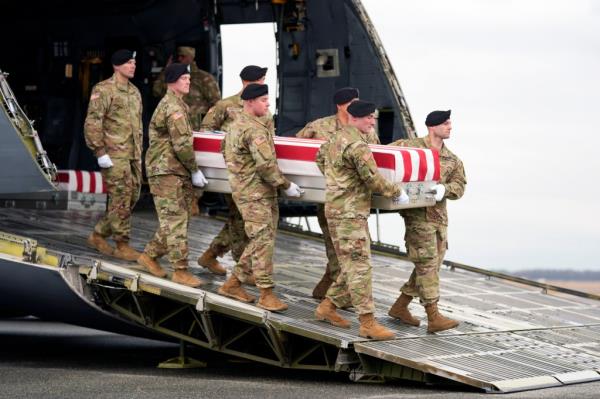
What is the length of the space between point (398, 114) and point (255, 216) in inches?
225

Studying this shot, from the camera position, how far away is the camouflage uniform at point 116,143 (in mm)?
10859

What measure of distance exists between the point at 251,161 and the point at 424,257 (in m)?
1.48

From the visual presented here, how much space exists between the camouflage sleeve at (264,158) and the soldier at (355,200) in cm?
38

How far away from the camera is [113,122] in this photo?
36.1 ft

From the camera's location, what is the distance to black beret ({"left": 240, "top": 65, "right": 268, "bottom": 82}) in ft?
33.2

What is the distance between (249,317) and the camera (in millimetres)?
8992

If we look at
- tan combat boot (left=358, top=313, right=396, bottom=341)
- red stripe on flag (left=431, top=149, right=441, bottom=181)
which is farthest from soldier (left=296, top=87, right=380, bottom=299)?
tan combat boot (left=358, top=313, right=396, bottom=341)

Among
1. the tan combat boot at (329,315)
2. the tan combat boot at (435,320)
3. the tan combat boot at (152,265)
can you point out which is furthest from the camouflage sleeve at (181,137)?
the tan combat boot at (435,320)

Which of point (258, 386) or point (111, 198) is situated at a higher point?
point (111, 198)

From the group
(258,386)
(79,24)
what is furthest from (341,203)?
(79,24)

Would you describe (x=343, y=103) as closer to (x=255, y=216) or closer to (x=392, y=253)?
(x=255, y=216)

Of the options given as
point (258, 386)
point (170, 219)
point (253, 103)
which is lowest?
point (258, 386)

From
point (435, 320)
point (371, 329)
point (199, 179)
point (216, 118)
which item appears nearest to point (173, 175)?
point (199, 179)

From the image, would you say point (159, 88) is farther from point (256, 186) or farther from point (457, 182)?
point (457, 182)
